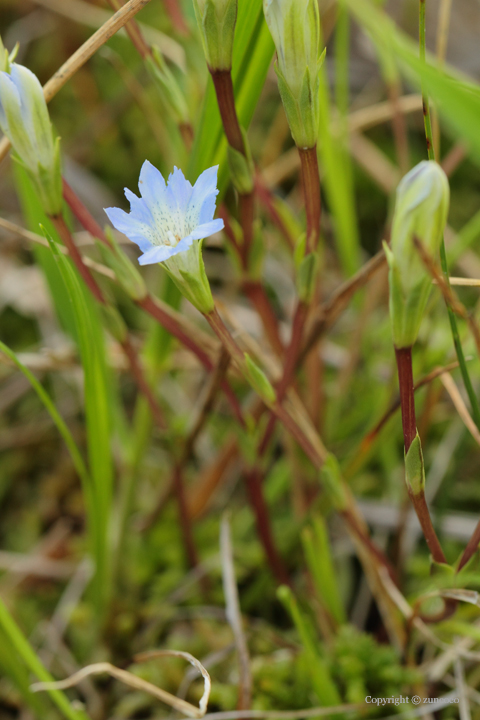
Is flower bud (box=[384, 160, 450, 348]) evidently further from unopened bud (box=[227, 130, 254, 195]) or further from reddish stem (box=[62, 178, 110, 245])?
reddish stem (box=[62, 178, 110, 245])

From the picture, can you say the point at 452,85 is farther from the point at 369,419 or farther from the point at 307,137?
the point at 369,419

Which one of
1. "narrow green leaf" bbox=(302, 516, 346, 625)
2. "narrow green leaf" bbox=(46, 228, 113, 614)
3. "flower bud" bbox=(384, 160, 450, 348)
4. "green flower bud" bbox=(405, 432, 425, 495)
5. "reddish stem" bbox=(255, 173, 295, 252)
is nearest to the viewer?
"flower bud" bbox=(384, 160, 450, 348)

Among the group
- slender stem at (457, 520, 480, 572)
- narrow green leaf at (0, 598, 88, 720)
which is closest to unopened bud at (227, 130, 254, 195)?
slender stem at (457, 520, 480, 572)

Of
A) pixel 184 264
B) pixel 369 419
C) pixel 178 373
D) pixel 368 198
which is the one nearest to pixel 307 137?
pixel 184 264

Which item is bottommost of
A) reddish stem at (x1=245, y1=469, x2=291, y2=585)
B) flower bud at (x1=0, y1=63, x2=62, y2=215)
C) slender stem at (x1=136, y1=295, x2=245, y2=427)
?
reddish stem at (x1=245, y1=469, x2=291, y2=585)

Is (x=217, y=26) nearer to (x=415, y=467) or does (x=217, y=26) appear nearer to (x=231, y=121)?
(x=231, y=121)

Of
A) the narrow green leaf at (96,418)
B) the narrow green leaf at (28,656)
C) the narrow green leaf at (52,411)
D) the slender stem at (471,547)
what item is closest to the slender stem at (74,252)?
the narrow green leaf at (96,418)

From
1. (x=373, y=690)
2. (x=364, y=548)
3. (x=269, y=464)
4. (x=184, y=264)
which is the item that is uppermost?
(x=184, y=264)

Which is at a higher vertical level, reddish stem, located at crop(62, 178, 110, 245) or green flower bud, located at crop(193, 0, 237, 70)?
green flower bud, located at crop(193, 0, 237, 70)

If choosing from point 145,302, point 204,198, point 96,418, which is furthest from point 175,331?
point 204,198
